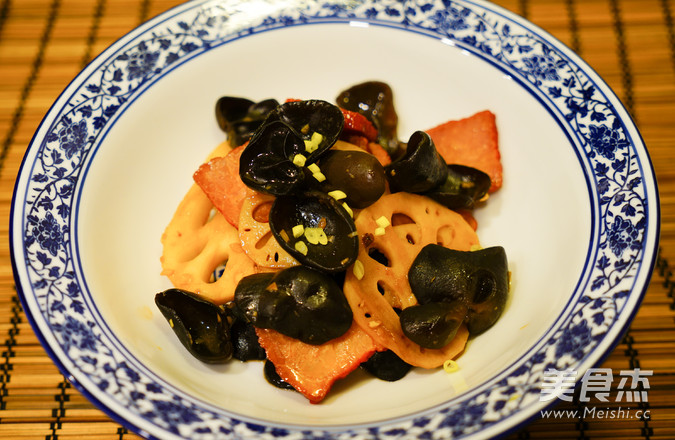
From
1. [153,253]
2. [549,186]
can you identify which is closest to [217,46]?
[153,253]

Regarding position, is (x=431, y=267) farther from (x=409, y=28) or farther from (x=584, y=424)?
(x=409, y=28)

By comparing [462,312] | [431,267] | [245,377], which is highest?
[431,267]

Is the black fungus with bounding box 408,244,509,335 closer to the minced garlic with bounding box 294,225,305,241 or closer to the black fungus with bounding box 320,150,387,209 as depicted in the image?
the black fungus with bounding box 320,150,387,209

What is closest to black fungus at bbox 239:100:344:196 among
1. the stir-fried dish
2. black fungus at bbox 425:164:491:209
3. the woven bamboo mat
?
the stir-fried dish

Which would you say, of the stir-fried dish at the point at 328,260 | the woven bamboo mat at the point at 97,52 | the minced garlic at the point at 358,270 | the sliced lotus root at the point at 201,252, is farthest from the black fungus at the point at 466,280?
the sliced lotus root at the point at 201,252

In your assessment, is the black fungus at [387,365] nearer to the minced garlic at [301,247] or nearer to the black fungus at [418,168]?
the minced garlic at [301,247]

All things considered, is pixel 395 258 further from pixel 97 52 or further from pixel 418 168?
pixel 97 52

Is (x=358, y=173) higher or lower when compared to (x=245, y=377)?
higher
